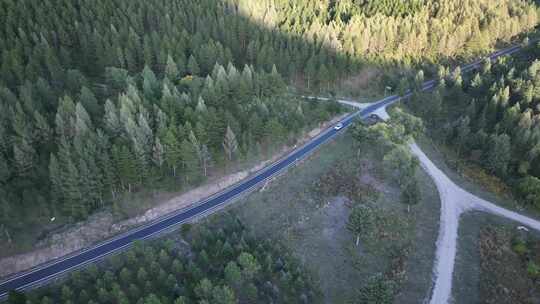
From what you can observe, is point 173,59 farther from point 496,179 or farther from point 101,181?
point 496,179

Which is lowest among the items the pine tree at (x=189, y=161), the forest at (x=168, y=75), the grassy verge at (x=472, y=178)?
the grassy verge at (x=472, y=178)

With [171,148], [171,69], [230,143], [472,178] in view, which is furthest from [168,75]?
[472,178]

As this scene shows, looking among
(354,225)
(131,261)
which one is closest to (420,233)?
(354,225)

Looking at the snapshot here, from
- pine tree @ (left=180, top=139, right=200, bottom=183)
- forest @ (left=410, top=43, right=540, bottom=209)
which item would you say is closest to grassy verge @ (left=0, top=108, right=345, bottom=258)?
pine tree @ (left=180, top=139, right=200, bottom=183)

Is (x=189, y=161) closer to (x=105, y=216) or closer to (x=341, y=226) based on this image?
(x=105, y=216)

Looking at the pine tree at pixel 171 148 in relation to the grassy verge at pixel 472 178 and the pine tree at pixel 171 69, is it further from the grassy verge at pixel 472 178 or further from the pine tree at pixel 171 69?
the grassy verge at pixel 472 178

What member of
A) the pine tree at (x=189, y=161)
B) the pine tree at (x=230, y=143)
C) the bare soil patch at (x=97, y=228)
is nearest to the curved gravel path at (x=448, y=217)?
the bare soil patch at (x=97, y=228)

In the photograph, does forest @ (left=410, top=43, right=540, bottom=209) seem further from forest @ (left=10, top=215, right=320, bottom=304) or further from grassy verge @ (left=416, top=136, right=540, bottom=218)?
forest @ (left=10, top=215, right=320, bottom=304)
